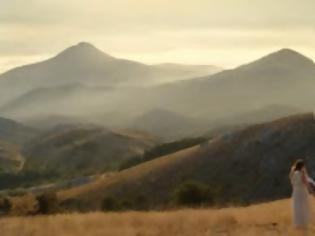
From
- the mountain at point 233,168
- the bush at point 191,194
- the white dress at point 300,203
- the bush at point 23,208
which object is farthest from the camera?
the mountain at point 233,168

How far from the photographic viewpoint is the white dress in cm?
1958

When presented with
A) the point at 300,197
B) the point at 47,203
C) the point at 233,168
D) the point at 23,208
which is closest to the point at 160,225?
the point at 300,197

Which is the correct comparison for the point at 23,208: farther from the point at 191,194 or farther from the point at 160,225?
the point at 191,194

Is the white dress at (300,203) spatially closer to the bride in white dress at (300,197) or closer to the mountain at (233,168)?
the bride in white dress at (300,197)

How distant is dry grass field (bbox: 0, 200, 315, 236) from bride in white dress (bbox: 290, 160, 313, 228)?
340 mm

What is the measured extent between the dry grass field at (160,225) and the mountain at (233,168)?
74.6 m

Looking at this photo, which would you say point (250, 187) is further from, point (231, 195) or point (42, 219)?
point (42, 219)

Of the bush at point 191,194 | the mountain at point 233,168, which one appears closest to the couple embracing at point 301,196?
the bush at point 191,194

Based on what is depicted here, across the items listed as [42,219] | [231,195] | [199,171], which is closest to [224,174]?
[199,171]

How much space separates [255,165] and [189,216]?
3498 inches

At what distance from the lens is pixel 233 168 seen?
11125 centimetres

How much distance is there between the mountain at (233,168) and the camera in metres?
104

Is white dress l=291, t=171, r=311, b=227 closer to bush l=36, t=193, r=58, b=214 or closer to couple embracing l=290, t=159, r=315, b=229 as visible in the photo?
couple embracing l=290, t=159, r=315, b=229

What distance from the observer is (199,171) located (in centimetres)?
11138
